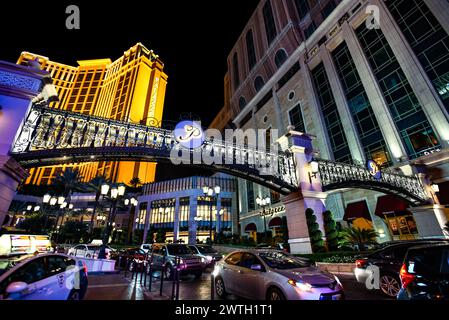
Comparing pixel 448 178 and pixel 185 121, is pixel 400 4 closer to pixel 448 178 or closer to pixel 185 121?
pixel 448 178

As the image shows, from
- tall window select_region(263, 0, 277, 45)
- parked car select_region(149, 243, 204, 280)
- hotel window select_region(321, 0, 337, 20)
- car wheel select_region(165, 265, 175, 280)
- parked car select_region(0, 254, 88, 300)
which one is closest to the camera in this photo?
parked car select_region(0, 254, 88, 300)

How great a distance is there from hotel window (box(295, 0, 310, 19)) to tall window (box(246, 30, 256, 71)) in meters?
12.1

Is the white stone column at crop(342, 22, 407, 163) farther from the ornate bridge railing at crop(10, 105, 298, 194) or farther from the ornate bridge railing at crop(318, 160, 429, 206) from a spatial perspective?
the ornate bridge railing at crop(10, 105, 298, 194)

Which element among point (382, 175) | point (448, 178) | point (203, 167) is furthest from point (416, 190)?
point (203, 167)

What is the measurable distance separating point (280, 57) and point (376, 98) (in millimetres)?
23053

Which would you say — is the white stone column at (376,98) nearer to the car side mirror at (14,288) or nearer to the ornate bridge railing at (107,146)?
the ornate bridge railing at (107,146)

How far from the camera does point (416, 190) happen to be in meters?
19.7

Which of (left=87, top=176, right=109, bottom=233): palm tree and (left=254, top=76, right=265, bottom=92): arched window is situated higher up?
(left=254, top=76, right=265, bottom=92): arched window

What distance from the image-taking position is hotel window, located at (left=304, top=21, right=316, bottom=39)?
36.7 meters

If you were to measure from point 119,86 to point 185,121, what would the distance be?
102442 millimetres

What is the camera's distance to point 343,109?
2836cm

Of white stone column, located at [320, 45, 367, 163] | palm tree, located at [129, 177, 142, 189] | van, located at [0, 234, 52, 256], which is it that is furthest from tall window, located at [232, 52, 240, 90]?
van, located at [0, 234, 52, 256]

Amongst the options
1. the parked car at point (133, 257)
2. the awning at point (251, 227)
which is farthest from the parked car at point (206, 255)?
the awning at point (251, 227)
